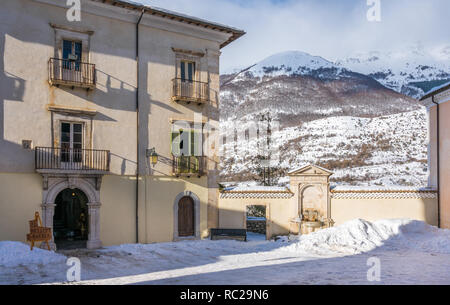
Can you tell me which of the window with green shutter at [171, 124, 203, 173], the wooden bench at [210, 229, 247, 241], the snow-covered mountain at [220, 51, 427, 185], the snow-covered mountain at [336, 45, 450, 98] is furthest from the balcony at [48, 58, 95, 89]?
the snow-covered mountain at [336, 45, 450, 98]

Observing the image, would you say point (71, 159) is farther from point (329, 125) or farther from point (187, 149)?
point (329, 125)

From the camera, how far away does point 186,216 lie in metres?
19.2

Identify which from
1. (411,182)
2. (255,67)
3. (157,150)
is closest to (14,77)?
(157,150)

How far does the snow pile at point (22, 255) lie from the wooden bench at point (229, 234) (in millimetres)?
6647

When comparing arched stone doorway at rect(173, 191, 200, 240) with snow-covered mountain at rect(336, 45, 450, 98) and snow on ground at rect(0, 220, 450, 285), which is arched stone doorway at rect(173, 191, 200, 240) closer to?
snow on ground at rect(0, 220, 450, 285)

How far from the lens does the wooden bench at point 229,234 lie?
1892 cm

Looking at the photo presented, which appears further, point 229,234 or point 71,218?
point 71,218

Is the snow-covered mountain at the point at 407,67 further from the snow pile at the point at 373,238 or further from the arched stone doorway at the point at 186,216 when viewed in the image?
A: the arched stone doorway at the point at 186,216

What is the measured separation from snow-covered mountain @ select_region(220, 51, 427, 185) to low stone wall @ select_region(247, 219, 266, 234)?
11419 mm

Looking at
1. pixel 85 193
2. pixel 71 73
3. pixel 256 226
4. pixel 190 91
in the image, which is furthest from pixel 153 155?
pixel 256 226

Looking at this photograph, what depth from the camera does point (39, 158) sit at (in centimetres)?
1568

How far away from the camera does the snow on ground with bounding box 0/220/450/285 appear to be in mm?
11713

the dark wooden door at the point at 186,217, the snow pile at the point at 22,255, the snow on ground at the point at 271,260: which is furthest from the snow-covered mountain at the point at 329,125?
the snow pile at the point at 22,255

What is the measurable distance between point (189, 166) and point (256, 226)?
20.8ft
